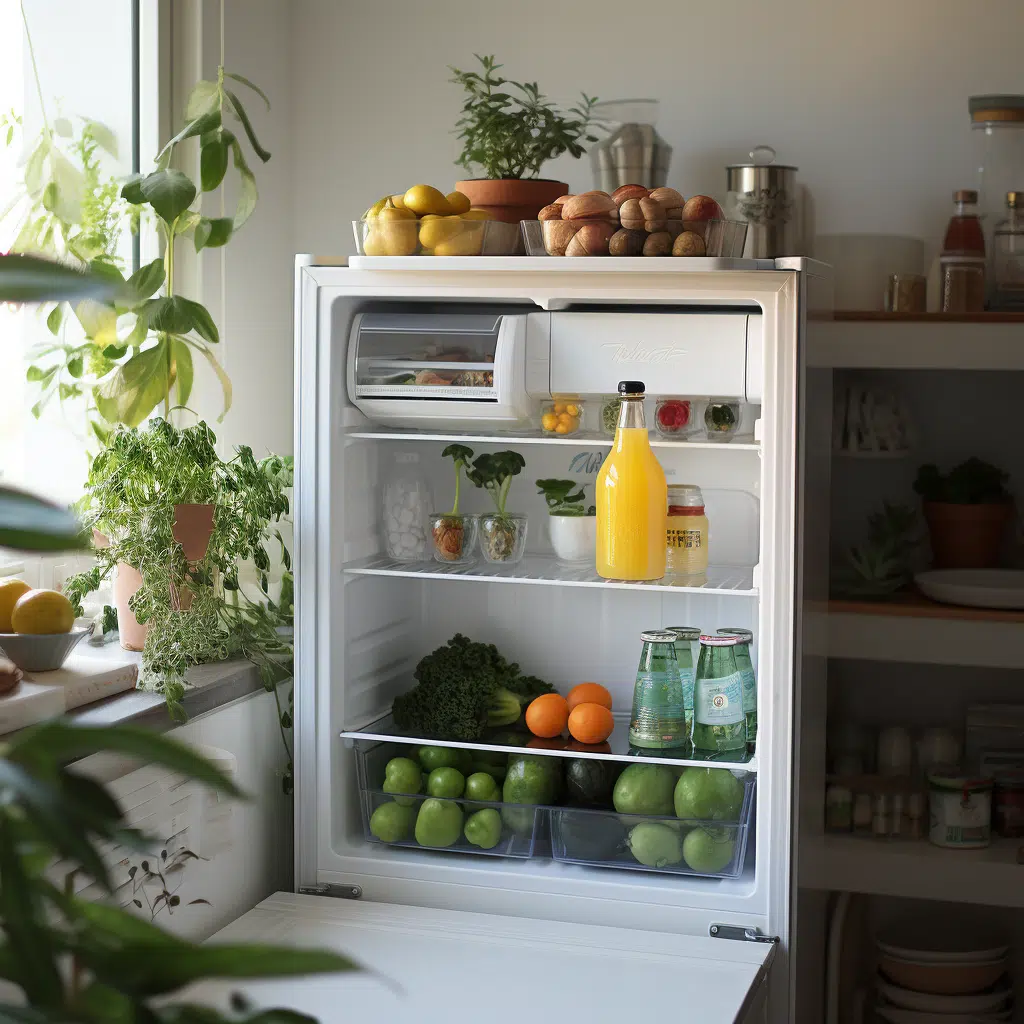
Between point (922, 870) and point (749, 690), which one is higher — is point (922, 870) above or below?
below

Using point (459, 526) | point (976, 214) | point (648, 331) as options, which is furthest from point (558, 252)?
point (976, 214)

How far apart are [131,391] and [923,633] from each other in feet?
4.80

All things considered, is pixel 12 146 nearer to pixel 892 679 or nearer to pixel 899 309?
pixel 899 309

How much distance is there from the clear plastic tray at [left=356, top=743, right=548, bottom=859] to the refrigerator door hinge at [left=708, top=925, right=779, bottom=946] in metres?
0.33

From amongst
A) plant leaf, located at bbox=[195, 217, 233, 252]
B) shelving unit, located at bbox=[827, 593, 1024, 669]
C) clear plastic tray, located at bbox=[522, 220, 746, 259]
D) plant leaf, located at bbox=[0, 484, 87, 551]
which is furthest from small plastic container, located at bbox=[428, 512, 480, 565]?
plant leaf, located at bbox=[0, 484, 87, 551]

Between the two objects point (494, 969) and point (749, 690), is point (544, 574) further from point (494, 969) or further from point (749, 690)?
point (494, 969)

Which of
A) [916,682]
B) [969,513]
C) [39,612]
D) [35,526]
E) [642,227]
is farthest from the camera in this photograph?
[916,682]

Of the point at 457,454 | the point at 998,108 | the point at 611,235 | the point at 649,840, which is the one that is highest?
the point at 998,108

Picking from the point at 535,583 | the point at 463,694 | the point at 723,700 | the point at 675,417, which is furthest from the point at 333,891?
the point at 675,417

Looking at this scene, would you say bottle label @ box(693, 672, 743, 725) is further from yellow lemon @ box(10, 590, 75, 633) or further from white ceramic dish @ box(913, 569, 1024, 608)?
yellow lemon @ box(10, 590, 75, 633)

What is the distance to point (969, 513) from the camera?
224 centimetres

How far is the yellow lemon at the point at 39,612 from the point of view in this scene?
1643mm

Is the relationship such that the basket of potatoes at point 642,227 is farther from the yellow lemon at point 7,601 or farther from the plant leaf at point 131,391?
the yellow lemon at point 7,601

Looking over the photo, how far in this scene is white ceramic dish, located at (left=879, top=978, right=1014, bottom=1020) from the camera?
2.30m
